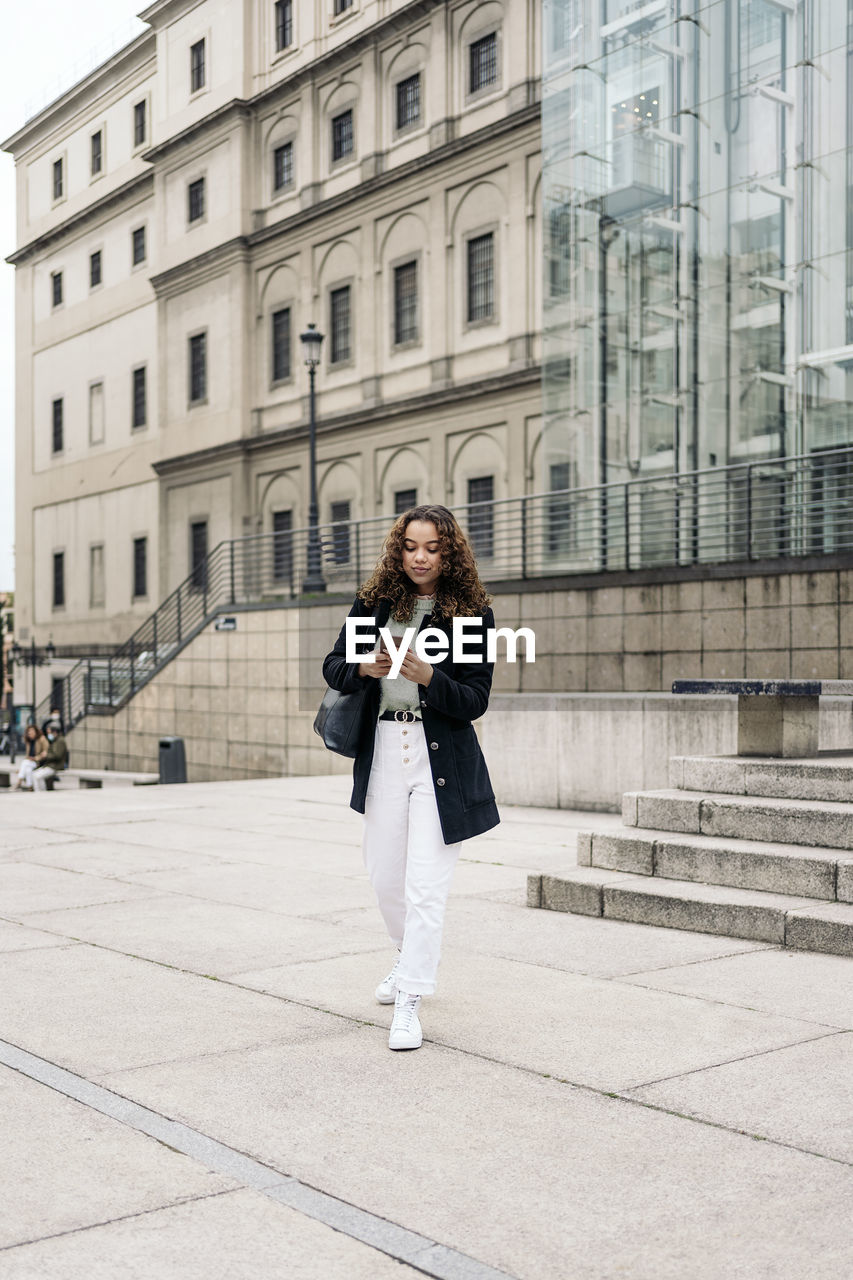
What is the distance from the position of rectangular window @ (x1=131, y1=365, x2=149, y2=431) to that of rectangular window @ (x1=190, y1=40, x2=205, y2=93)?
8196 millimetres

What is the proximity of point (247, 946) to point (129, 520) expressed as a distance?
36.7 metres

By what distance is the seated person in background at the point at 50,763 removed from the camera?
2359 centimetres

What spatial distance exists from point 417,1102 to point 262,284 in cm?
3433

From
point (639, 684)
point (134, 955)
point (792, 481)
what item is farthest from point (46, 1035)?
point (792, 481)

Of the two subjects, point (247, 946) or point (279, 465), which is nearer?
point (247, 946)

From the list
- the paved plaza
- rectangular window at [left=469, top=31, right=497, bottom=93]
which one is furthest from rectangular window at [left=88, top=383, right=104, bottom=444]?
the paved plaza

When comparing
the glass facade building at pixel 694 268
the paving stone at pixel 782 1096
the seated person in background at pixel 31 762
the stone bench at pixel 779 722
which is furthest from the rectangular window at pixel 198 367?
the paving stone at pixel 782 1096

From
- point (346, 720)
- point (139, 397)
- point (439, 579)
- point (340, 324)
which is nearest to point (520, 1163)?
point (346, 720)

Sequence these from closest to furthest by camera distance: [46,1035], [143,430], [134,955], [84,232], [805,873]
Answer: [46,1035], [134,955], [805,873], [143,430], [84,232]

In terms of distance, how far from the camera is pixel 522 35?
28.5 meters

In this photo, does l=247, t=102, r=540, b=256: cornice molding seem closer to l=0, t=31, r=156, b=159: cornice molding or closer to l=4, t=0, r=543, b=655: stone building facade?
l=4, t=0, r=543, b=655: stone building facade

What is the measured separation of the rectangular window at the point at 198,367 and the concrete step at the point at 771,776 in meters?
32.0

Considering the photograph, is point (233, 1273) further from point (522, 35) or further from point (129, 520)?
point (129, 520)

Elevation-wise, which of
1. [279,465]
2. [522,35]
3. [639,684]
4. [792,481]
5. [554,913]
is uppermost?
[522,35]
